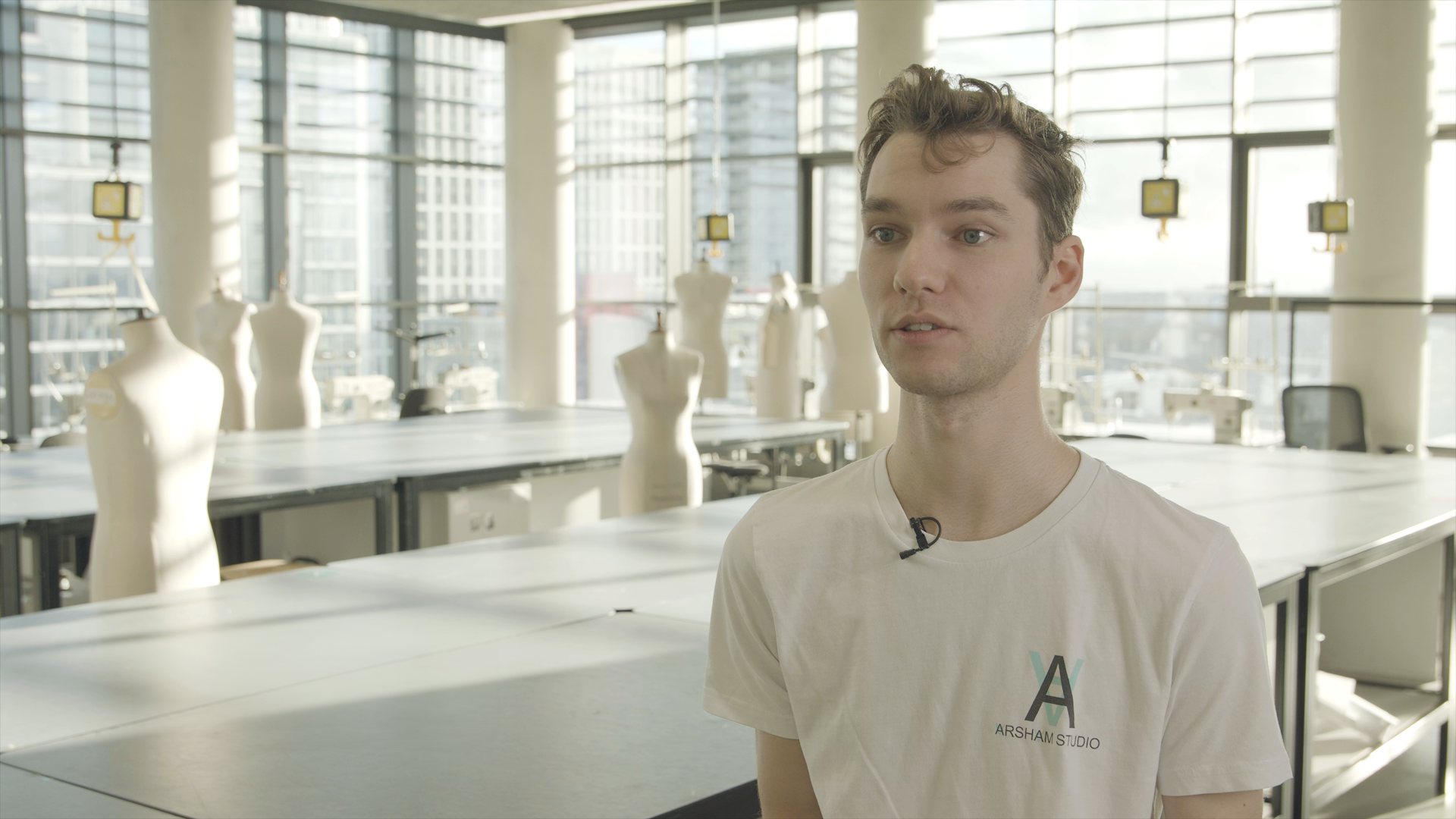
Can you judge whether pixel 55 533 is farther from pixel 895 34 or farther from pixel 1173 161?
pixel 1173 161

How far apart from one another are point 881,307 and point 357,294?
32.5 ft

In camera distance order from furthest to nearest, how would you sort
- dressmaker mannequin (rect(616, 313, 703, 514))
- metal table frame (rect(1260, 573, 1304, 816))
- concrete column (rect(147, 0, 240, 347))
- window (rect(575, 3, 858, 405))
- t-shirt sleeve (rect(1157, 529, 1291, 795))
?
1. window (rect(575, 3, 858, 405))
2. concrete column (rect(147, 0, 240, 347))
3. dressmaker mannequin (rect(616, 313, 703, 514))
4. metal table frame (rect(1260, 573, 1304, 816))
5. t-shirt sleeve (rect(1157, 529, 1291, 795))

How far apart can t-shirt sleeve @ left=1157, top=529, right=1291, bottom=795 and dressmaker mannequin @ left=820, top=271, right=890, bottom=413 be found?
244 inches

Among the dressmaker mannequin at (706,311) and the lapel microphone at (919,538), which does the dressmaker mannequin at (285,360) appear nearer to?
the dressmaker mannequin at (706,311)

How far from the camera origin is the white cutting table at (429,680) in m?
1.70

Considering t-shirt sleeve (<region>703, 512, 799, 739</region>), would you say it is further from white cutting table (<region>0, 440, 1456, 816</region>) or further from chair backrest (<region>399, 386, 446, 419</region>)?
chair backrest (<region>399, 386, 446, 419</region>)

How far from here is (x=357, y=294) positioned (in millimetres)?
10469

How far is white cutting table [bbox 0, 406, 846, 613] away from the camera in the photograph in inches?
145

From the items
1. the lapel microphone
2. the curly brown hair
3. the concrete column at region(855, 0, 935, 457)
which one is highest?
the concrete column at region(855, 0, 935, 457)

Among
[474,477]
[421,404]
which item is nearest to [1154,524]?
[474,477]

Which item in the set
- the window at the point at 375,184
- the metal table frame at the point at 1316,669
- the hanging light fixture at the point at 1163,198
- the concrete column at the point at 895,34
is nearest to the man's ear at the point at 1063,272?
the metal table frame at the point at 1316,669

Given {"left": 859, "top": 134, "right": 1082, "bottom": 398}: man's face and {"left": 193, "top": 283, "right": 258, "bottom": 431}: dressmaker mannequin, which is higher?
{"left": 859, "top": 134, "right": 1082, "bottom": 398}: man's face

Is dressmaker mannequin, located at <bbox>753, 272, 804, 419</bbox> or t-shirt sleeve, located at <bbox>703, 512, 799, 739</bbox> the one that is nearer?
t-shirt sleeve, located at <bbox>703, 512, 799, 739</bbox>

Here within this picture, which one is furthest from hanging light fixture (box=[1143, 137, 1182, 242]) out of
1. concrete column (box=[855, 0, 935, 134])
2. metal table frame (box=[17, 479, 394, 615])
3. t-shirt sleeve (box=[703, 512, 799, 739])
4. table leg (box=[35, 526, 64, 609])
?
t-shirt sleeve (box=[703, 512, 799, 739])
